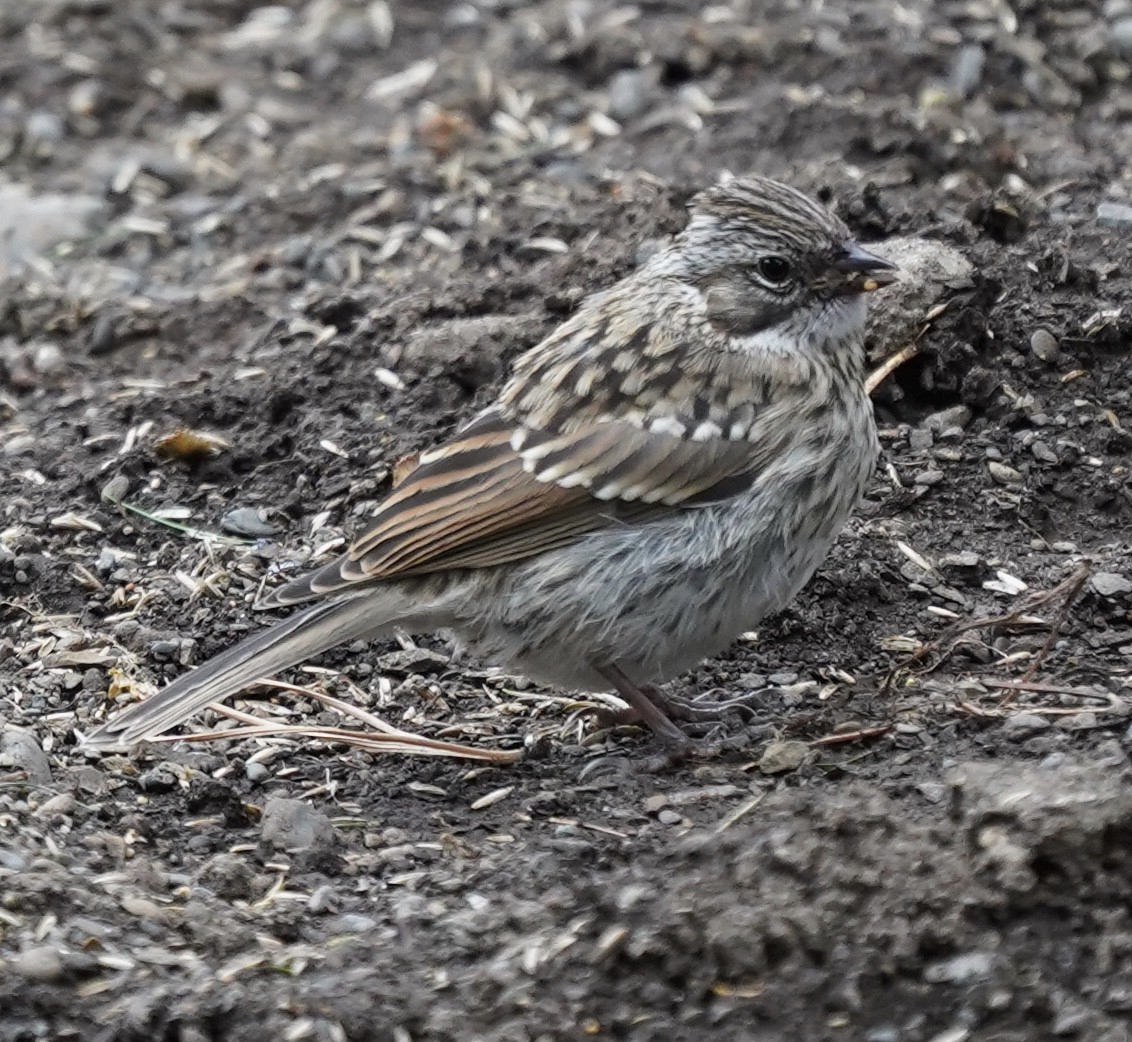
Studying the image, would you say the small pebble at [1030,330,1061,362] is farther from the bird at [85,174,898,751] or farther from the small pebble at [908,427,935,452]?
the bird at [85,174,898,751]

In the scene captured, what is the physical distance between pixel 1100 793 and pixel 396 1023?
4.57 feet

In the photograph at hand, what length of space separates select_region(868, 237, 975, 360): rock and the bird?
2.57 feet

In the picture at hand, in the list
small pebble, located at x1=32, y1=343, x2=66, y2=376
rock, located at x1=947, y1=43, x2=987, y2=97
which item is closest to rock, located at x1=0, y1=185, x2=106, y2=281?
small pebble, located at x1=32, y1=343, x2=66, y2=376

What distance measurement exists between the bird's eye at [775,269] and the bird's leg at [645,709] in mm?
1081

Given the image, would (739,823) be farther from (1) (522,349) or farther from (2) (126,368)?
(2) (126,368)

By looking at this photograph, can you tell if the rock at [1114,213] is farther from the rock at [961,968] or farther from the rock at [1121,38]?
the rock at [961,968]

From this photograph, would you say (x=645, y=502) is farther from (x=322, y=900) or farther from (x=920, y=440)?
(x=322, y=900)

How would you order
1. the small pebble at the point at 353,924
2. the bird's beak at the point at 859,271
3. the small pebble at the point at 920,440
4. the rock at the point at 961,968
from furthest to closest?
the small pebble at the point at 920,440 → the bird's beak at the point at 859,271 → the small pebble at the point at 353,924 → the rock at the point at 961,968

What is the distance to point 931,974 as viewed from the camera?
3.83 metres

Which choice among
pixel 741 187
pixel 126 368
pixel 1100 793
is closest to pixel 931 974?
pixel 1100 793

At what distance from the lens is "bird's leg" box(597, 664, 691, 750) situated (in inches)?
209

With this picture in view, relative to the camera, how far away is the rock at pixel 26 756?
5.08 meters

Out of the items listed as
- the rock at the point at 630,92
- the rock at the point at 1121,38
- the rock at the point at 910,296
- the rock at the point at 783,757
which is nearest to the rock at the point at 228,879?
the rock at the point at 783,757

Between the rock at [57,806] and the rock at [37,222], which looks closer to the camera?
the rock at [57,806]
